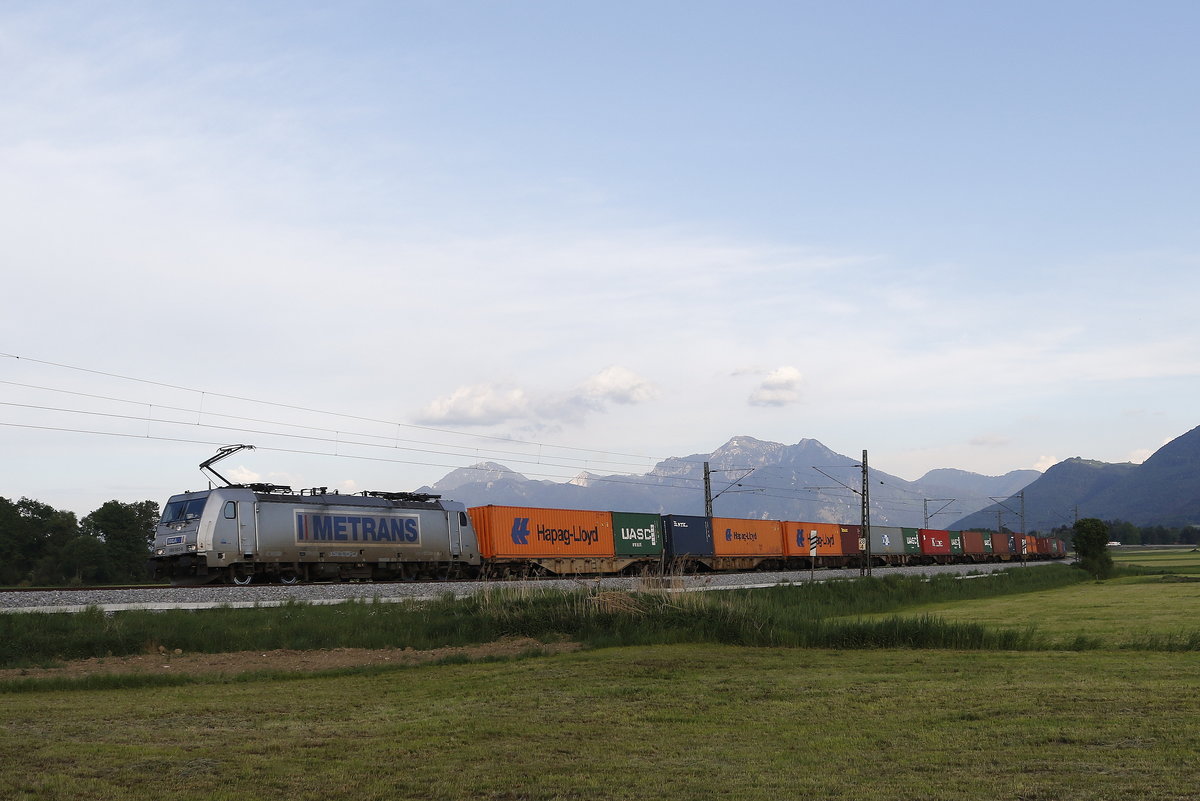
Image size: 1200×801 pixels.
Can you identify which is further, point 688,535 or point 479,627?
point 688,535

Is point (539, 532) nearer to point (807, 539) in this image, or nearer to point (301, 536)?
point (301, 536)

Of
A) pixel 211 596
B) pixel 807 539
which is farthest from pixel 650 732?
pixel 807 539

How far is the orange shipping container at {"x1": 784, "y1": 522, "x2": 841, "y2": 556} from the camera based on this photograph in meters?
72.4

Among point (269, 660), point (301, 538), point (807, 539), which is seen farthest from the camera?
point (807, 539)

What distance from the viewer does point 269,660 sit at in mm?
20141

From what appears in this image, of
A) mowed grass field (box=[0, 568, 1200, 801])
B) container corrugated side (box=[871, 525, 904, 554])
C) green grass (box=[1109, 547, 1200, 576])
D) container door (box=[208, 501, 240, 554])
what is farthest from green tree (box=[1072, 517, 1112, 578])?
container door (box=[208, 501, 240, 554])

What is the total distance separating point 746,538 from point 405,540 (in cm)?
3082

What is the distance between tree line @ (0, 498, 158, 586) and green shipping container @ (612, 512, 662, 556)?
149ft

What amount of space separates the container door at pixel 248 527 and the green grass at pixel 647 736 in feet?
70.3

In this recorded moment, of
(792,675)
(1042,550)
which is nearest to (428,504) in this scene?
(792,675)

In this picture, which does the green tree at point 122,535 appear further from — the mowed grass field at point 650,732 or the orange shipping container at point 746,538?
the mowed grass field at point 650,732

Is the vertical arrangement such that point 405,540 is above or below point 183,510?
below

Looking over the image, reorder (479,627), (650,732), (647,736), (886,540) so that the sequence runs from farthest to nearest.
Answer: (886,540), (479,627), (650,732), (647,736)

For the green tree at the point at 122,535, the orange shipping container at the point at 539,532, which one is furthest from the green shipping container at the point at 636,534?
the green tree at the point at 122,535
